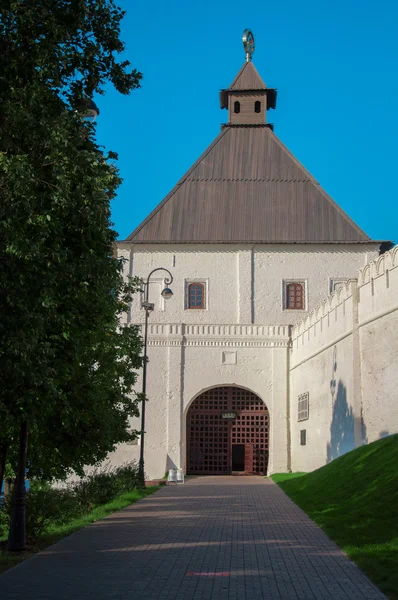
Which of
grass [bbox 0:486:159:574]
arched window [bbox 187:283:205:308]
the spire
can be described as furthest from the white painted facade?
grass [bbox 0:486:159:574]

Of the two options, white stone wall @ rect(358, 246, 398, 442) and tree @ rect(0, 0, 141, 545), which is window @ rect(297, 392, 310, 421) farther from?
tree @ rect(0, 0, 141, 545)

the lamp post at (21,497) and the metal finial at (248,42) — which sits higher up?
the metal finial at (248,42)

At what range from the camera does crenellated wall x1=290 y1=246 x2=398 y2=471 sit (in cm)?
1880

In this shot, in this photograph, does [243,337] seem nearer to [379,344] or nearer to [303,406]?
[303,406]

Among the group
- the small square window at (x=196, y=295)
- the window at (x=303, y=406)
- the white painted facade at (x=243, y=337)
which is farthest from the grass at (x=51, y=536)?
the small square window at (x=196, y=295)

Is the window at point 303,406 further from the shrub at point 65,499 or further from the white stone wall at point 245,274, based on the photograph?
the shrub at point 65,499

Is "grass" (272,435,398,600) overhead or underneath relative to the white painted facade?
underneath

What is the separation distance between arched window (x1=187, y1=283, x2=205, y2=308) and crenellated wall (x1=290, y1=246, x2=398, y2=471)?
6.20 meters

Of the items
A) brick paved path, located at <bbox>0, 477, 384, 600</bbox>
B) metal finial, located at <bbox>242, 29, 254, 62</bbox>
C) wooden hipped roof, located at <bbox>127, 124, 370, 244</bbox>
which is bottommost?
brick paved path, located at <bbox>0, 477, 384, 600</bbox>

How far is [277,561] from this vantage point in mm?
Answer: 9234

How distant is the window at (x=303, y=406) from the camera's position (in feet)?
94.7

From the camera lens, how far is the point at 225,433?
32.4 m

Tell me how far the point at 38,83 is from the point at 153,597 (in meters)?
5.76

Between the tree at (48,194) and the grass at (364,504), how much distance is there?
4279 millimetres
